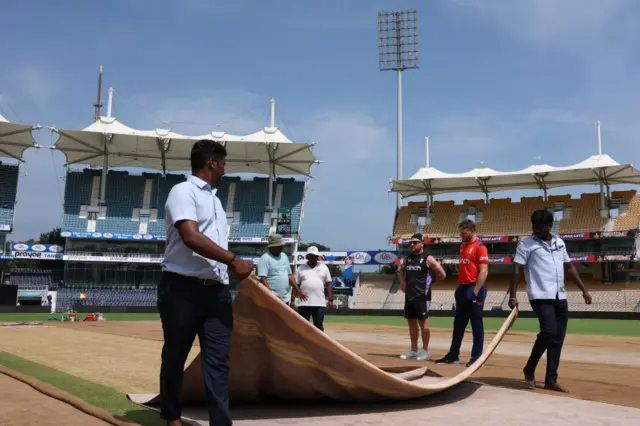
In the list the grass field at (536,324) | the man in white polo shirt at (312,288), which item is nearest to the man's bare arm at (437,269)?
the man in white polo shirt at (312,288)

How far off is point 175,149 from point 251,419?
155 ft

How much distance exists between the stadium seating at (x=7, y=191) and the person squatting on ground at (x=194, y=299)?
151 feet

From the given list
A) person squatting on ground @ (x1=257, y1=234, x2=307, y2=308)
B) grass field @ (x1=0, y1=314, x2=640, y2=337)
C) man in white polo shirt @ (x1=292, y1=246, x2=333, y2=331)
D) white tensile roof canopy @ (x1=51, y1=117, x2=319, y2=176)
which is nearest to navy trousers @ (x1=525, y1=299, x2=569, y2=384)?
person squatting on ground @ (x1=257, y1=234, x2=307, y2=308)

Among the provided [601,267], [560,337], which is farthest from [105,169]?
[560,337]

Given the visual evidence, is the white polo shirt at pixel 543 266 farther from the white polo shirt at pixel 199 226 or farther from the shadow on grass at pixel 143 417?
the shadow on grass at pixel 143 417

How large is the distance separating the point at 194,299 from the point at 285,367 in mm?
894

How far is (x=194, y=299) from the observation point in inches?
132

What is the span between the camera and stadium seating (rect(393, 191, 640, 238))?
145 feet

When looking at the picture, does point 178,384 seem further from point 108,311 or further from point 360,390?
point 108,311

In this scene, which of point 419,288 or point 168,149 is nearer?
point 419,288

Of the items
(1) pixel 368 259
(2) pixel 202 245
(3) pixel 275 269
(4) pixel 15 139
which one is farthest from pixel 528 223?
(2) pixel 202 245

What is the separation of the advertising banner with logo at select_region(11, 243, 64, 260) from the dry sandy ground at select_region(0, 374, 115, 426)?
43751 millimetres

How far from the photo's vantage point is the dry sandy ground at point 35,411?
374cm

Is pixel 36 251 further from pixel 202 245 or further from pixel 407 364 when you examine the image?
pixel 202 245
